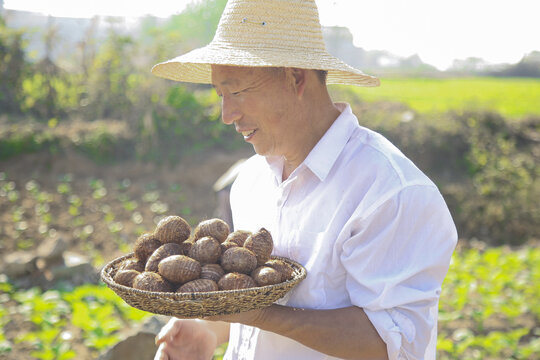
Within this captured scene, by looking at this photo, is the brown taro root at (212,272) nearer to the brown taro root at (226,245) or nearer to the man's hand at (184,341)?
the brown taro root at (226,245)

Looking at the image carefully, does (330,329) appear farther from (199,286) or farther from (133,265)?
(133,265)

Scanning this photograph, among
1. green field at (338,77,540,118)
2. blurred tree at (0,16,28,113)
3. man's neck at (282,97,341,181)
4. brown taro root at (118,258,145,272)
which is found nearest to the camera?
brown taro root at (118,258,145,272)

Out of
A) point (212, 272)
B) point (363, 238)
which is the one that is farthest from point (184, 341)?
point (363, 238)

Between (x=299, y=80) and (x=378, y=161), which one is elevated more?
(x=299, y=80)

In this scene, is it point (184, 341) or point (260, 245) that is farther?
point (184, 341)

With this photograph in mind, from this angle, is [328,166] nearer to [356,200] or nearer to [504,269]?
[356,200]

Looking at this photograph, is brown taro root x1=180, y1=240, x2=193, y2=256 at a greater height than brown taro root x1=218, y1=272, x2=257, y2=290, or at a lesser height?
lesser

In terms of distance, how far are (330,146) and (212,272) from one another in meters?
0.55

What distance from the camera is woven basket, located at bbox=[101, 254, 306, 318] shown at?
1.33m

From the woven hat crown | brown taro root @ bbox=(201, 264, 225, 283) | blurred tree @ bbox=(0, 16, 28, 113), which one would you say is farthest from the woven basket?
blurred tree @ bbox=(0, 16, 28, 113)

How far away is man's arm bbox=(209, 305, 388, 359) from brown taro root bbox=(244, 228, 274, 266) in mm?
161

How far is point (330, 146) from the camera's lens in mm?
1682

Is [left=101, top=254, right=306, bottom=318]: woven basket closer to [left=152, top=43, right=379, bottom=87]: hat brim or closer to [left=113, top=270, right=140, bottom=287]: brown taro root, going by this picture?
[left=113, top=270, right=140, bottom=287]: brown taro root

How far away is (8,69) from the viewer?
10.2m
